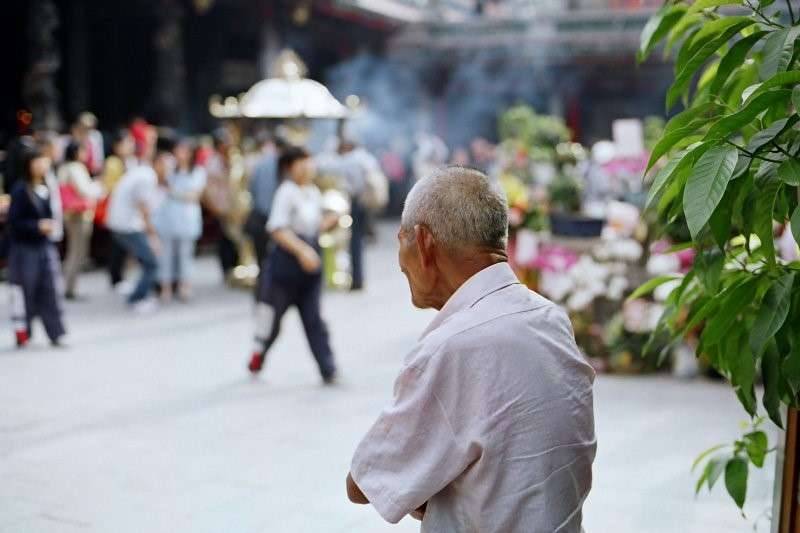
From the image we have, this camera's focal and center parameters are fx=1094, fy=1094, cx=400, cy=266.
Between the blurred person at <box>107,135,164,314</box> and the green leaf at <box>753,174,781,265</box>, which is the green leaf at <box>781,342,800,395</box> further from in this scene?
the blurred person at <box>107,135,164,314</box>


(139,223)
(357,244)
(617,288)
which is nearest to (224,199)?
(357,244)

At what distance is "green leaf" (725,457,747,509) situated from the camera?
3135 millimetres

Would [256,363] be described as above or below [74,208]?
below

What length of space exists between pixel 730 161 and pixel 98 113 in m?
16.7

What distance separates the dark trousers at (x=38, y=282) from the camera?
27.9 ft

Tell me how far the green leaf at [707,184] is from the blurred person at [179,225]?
964cm

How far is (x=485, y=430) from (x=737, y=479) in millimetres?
1273

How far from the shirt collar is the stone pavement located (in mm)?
2272

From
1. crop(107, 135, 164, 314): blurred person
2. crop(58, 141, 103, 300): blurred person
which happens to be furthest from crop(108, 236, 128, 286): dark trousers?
crop(107, 135, 164, 314): blurred person

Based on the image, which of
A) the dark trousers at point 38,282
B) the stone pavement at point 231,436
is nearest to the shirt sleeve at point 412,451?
the stone pavement at point 231,436

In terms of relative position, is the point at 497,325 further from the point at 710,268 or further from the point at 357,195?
the point at 357,195

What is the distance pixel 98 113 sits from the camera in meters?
17.6

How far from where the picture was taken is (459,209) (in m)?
2.31

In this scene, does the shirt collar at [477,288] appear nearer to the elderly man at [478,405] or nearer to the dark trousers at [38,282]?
the elderly man at [478,405]
